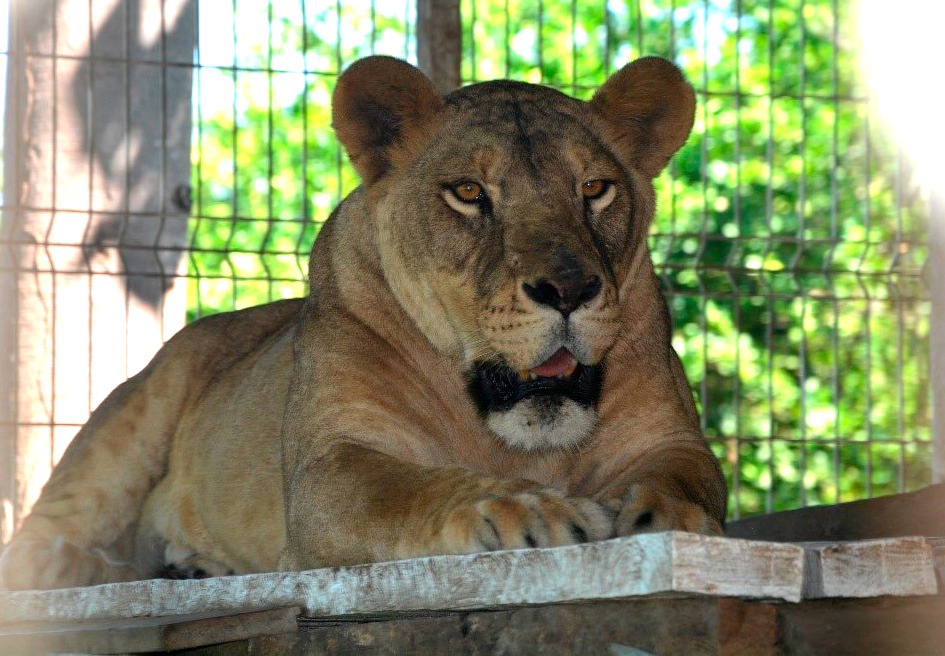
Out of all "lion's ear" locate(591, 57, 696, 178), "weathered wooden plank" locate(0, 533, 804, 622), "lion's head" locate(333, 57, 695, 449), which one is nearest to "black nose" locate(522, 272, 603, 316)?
"lion's head" locate(333, 57, 695, 449)

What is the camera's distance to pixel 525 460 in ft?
10.8

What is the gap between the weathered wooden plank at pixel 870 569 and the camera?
7.29 feet

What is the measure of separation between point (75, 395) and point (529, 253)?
8.80 ft

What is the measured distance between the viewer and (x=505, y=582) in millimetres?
2275

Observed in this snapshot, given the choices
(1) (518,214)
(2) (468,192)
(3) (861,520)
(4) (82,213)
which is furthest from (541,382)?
(4) (82,213)

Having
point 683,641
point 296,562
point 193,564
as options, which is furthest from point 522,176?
point 193,564

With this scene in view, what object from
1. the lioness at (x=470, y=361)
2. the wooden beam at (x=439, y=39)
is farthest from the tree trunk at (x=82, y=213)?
the lioness at (x=470, y=361)

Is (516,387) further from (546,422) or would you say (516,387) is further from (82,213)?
(82,213)

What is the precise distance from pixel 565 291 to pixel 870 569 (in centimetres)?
85

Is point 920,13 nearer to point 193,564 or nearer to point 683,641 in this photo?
point 193,564

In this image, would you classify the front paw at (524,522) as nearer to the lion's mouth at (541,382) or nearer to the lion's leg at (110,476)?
the lion's mouth at (541,382)

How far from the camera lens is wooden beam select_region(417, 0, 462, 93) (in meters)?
5.43

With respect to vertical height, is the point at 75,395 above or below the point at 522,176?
below

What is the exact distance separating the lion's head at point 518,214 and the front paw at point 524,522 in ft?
1.59
